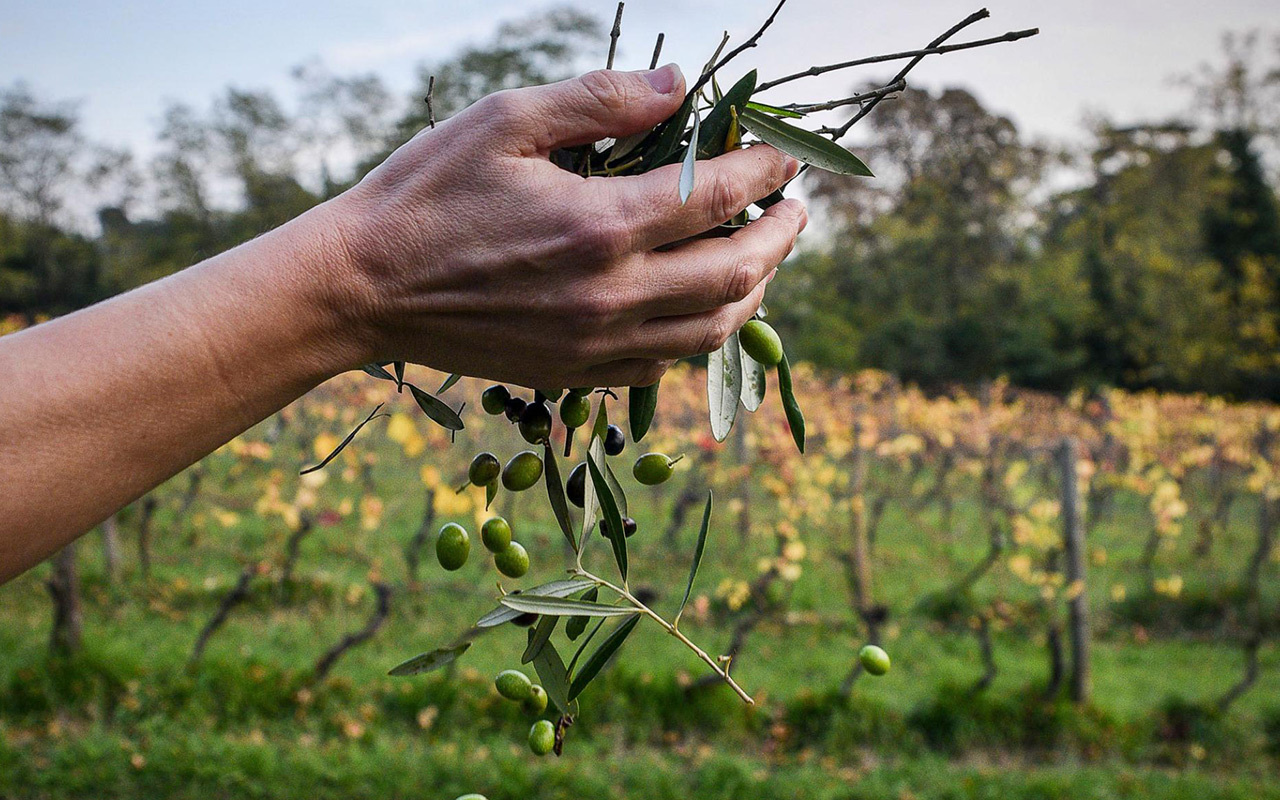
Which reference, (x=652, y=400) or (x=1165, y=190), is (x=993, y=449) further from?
(x=1165, y=190)

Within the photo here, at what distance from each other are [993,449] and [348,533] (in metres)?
5.38

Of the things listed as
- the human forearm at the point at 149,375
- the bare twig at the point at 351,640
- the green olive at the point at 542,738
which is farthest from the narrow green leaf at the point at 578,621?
the bare twig at the point at 351,640

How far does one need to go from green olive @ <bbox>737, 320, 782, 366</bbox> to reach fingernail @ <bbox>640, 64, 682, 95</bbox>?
0.94ft

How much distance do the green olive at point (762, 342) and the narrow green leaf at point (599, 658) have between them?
1.05ft

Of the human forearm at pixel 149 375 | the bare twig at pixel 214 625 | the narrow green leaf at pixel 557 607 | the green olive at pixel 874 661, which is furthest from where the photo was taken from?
the bare twig at pixel 214 625

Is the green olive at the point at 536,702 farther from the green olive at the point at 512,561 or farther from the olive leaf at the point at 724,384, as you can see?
the olive leaf at the point at 724,384

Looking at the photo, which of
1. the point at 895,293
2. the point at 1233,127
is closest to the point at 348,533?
the point at 895,293

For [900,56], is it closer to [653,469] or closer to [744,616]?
[653,469]

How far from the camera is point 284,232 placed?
2.70 ft

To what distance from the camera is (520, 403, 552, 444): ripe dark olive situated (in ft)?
3.26

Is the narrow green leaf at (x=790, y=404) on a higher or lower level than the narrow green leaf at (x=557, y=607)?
higher

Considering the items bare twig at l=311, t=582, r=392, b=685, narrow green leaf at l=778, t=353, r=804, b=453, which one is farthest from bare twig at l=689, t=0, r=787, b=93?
bare twig at l=311, t=582, r=392, b=685

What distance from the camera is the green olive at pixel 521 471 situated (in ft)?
3.38

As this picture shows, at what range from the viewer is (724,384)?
1.03m
